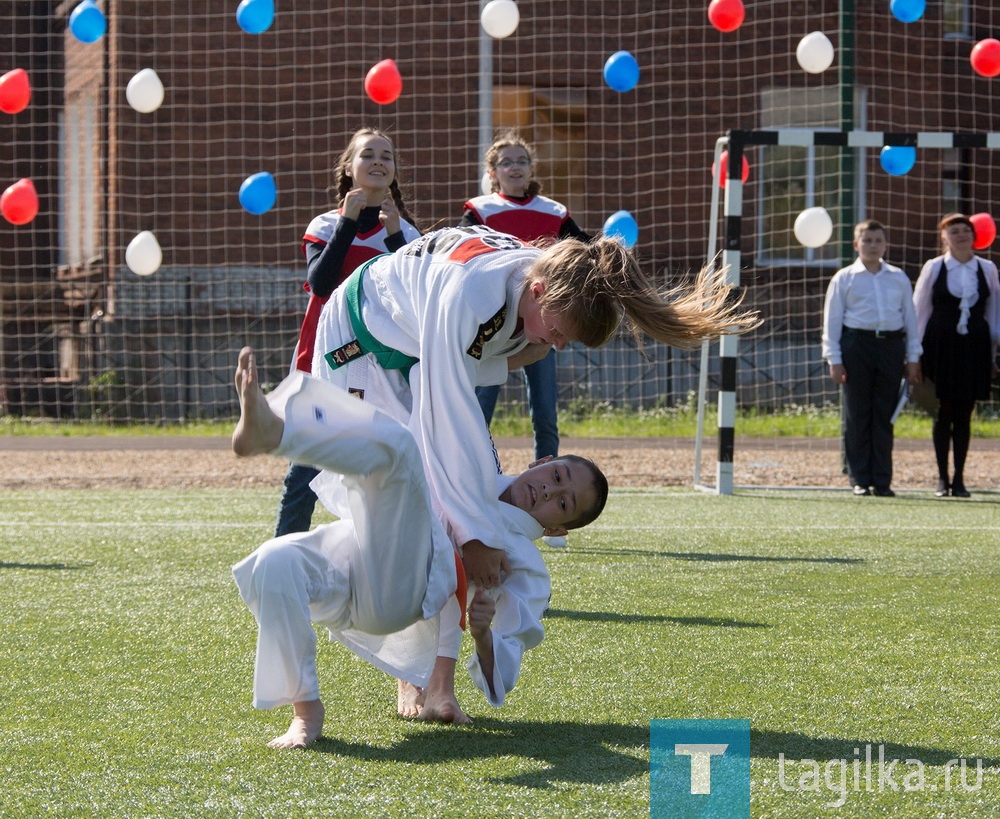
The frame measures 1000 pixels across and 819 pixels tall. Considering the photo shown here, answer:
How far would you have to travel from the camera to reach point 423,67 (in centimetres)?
1639

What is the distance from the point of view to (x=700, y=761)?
A: 2926 mm

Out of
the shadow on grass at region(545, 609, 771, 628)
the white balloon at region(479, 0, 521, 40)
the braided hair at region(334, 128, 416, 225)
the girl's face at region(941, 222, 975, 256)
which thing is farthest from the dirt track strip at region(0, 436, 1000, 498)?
the shadow on grass at region(545, 609, 771, 628)

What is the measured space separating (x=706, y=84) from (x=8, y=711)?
14.4 meters

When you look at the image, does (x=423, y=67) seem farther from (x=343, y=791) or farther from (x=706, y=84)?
(x=343, y=791)

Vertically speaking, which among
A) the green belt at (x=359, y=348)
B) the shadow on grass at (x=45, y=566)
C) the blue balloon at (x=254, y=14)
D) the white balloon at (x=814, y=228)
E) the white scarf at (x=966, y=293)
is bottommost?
the shadow on grass at (x=45, y=566)

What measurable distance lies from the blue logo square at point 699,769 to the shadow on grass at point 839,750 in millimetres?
48

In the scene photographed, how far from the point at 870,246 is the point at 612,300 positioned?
6.66 meters

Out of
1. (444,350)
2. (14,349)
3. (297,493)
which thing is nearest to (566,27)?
(14,349)

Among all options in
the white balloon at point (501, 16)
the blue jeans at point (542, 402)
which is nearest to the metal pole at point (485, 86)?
the white balloon at point (501, 16)

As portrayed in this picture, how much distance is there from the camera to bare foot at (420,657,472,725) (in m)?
3.37

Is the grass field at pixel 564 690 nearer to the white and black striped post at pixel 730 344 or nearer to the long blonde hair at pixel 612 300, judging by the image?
the long blonde hair at pixel 612 300

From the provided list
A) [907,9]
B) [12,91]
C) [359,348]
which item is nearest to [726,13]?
[907,9]

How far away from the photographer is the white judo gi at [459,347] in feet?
10.4

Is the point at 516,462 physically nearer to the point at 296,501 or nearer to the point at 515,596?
the point at 296,501
